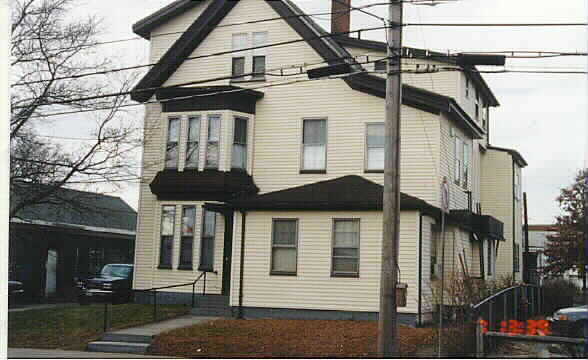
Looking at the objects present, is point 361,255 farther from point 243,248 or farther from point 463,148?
point 463,148

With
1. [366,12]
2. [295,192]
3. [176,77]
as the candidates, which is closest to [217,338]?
[295,192]

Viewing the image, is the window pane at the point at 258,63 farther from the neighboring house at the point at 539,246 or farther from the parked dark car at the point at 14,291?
the parked dark car at the point at 14,291

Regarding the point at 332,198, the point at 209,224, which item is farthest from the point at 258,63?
the point at 332,198

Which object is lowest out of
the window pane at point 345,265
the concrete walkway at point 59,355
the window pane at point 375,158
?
the concrete walkway at point 59,355

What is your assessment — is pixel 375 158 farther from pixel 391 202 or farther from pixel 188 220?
pixel 391 202

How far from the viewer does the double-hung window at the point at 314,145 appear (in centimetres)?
1552

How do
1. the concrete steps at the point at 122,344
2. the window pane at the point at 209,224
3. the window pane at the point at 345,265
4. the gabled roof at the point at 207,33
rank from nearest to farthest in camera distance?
the concrete steps at the point at 122,344 → the window pane at the point at 345,265 → the gabled roof at the point at 207,33 → the window pane at the point at 209,224

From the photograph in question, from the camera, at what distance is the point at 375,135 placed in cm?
1519

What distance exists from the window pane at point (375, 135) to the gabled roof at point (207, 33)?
0.66m

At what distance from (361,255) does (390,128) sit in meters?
5.13

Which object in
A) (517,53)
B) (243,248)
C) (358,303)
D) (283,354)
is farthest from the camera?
(243,248)

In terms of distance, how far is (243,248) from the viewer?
14.8 metres

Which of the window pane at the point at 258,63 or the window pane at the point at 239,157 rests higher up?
the window pane at the point at 258,63

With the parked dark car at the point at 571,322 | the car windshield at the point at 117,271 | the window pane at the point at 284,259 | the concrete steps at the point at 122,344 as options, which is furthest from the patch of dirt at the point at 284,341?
the car windshield at the point at 117,271
